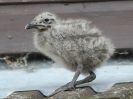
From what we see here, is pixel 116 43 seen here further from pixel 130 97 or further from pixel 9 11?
pixel 130 97

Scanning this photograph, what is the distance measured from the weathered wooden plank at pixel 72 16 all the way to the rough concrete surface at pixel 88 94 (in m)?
0.74

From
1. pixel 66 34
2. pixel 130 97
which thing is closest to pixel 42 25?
pixel 66 34

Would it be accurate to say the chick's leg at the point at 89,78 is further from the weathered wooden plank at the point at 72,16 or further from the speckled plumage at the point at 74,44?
the weathered wooden plank at the point at 72,16

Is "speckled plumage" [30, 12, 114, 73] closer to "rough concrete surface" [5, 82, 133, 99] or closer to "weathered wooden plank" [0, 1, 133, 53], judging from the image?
"rough concrete surface" [5, 82, 133, 99]

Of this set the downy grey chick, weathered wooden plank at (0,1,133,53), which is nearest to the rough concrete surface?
the downy grey chick

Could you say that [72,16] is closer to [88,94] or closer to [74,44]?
[74,44]

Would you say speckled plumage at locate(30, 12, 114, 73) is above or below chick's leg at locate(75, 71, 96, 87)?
above

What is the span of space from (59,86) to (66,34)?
258mm

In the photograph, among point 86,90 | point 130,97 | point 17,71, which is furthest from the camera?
point 17,71

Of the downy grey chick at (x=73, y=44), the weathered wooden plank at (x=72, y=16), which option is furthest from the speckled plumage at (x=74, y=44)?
the weathered wooden plank at (x=72, y=16)

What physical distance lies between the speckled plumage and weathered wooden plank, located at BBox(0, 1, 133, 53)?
567 millimetres

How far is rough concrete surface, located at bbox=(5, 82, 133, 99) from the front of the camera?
106 inches

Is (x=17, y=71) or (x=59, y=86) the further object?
(x=17, y=71)

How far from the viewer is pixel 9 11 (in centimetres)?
364
